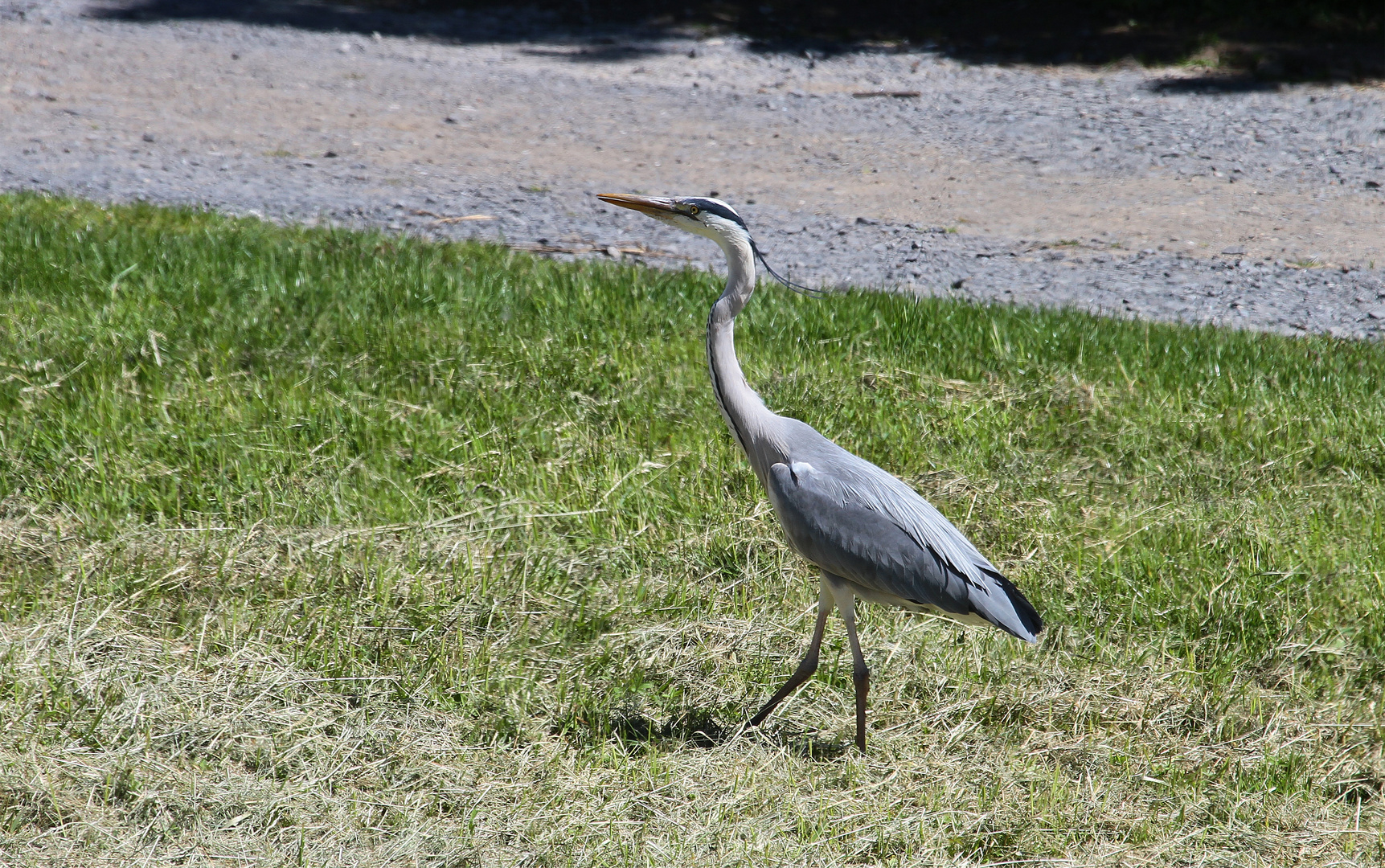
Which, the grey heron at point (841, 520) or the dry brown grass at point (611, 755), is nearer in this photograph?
the dry brown grass at point (611, 755)

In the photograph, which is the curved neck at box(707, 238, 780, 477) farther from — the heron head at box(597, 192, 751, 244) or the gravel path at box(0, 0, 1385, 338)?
the gravel path at box(0, 0, 1385, 338)

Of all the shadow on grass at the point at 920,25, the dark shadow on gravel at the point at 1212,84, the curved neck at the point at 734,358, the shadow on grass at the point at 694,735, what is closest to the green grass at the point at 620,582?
the shadow on grass at the point at 694,735

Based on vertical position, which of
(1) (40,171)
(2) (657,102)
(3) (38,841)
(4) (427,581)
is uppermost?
(2) (657,102)

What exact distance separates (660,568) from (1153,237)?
14.9 feet

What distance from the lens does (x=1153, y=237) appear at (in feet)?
24.7

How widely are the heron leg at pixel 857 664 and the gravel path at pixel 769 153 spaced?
3463 millimetres

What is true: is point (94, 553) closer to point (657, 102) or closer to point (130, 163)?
point (130, 163)

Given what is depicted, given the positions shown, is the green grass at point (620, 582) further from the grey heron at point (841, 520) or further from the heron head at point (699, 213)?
the heron head at point (699, 213)

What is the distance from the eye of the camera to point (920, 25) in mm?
12516

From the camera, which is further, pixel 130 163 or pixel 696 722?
pixel 130 163

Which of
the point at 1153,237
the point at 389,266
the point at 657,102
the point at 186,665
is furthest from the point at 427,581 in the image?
the point at 657,102

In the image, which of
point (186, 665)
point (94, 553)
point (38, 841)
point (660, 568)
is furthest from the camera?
point (660, 568)

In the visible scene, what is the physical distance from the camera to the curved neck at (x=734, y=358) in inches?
144

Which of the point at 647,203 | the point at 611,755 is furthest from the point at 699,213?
the point at 611,755
